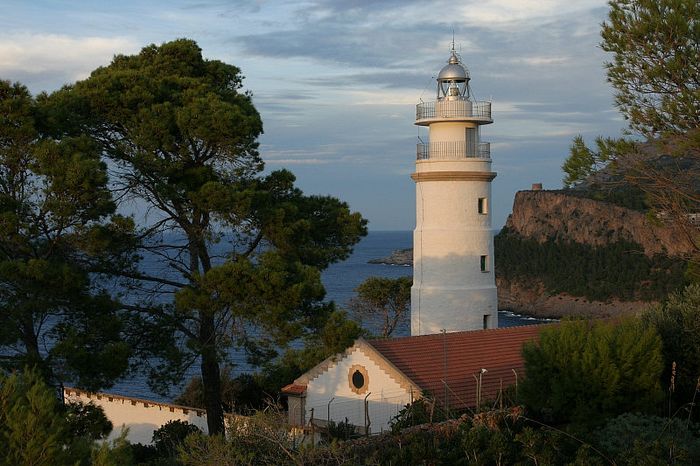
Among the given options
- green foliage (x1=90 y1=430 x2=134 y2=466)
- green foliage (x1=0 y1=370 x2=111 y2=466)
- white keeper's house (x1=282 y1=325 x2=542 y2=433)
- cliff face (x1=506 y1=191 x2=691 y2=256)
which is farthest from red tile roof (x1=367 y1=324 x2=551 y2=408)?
cliff face (x1=506 y1=191 x2=691 y2=256)

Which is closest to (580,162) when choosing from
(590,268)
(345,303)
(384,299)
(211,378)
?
(211,378)

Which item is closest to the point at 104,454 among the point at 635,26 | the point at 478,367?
the point at 635,26

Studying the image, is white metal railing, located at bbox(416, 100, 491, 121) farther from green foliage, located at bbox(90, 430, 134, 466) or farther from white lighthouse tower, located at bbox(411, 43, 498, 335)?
green foliage, located at bbox(90, 430, 134, 466)

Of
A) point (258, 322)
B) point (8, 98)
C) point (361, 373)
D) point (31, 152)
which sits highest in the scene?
point (8, 98)

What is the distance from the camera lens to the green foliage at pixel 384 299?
24.9 meters

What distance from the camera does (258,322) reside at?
1495cm

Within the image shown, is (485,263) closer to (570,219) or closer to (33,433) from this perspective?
(33,433)

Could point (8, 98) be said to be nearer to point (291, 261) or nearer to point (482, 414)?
point (291, 261)

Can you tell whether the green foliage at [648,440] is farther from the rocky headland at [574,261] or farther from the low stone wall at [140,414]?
the rocky headland at [574,261]

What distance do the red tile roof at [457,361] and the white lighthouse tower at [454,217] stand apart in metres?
2.47

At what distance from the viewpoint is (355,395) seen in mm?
15984

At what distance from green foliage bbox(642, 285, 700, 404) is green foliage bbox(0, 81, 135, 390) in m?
8.28

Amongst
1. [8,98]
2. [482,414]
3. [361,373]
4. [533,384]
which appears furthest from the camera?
[361,373]

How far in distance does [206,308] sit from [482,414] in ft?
17.3
